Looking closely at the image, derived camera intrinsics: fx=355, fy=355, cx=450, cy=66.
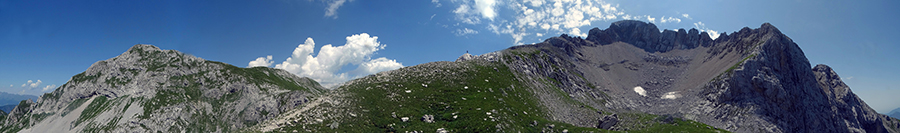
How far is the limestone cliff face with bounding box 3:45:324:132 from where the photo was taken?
52781 mm

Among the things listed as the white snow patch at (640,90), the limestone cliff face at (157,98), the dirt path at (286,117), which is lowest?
A: the dirt path at (286,117)

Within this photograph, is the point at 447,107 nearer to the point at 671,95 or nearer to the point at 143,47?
the point at 143,47

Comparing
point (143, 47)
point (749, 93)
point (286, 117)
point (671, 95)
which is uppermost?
point (143, 47)

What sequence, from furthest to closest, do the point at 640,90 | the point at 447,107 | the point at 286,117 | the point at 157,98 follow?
the point at 640,90, the point at 157,98, the point at 447,107, the point at 286,117

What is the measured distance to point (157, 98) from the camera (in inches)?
2154

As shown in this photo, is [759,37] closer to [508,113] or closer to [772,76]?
[772,76]

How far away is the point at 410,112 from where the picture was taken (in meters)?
44.9

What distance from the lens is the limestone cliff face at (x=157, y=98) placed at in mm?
52781

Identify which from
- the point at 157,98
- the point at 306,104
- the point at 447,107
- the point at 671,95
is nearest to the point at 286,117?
the point at 306,104

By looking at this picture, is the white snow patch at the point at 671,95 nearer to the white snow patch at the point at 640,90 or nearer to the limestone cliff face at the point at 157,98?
the white snow patch at the point at 640,90

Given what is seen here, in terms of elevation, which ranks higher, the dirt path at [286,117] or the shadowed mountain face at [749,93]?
the shadowed mountain face at [749,93]

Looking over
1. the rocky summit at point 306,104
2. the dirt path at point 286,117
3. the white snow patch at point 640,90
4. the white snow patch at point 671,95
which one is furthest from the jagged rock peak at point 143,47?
the white snow patch at point 671,95

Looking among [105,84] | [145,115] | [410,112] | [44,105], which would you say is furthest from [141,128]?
[410,112]

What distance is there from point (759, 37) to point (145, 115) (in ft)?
769
